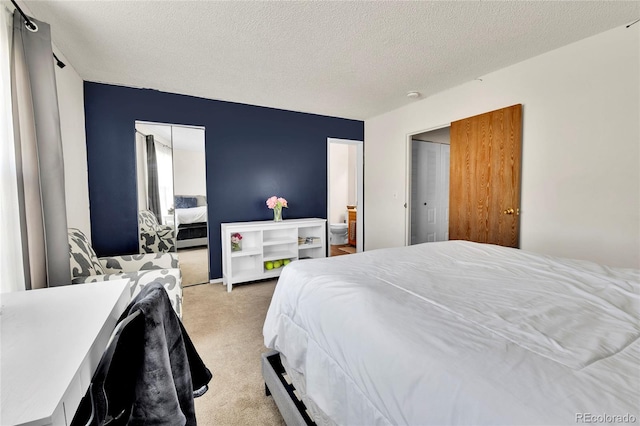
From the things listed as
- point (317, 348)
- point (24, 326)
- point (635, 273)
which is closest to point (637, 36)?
point (635, 273)

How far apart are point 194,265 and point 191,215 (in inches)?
25.9

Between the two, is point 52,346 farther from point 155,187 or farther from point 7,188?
point 155,187

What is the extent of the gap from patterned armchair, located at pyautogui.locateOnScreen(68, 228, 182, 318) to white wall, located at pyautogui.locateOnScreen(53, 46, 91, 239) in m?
0.43

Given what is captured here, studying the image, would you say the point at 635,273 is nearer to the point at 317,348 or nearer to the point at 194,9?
the point at 317,348

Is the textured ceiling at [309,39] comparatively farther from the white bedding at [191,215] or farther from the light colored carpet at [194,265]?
the light colored carpet at [194,265]

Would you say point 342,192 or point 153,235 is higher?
point 342,192

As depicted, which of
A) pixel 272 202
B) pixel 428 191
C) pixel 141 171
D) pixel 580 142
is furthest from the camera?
pixel 428 191

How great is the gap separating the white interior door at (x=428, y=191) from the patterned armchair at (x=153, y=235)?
11.6ft

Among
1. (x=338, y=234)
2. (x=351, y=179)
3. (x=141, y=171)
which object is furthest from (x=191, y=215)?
(x=351, y=179)

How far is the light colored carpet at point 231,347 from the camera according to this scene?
1.57m

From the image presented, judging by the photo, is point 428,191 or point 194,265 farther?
point 428,191

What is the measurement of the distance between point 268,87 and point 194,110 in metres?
1.05

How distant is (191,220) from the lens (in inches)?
144

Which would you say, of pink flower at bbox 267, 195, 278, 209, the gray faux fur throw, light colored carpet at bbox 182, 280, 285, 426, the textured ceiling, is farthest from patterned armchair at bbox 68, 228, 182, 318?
the textured ceiling
